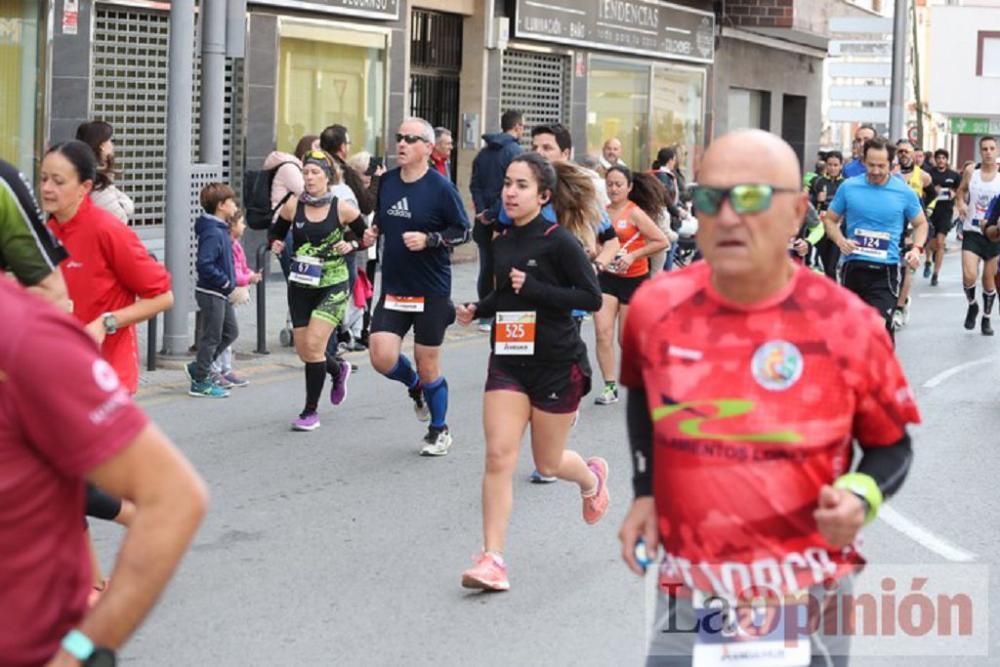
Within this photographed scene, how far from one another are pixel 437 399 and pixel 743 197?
6.77 m

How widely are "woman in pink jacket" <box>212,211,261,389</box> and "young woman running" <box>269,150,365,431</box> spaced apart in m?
1.58

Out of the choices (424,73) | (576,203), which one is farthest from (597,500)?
(424,73)

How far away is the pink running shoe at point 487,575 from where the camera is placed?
7246 mm

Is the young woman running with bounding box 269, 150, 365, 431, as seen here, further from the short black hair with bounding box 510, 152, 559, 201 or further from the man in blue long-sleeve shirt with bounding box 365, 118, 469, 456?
the short black hair with bounding box 510, 152, 559, 201

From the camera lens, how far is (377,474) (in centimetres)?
991

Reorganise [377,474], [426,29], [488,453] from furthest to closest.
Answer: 1. [426,29]
2. [377,474]
3. [488,453]

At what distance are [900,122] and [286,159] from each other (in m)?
20.8

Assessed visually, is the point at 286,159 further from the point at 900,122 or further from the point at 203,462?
the point at 900,122

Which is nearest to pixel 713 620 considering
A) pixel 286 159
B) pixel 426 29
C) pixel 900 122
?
pixel 286 159

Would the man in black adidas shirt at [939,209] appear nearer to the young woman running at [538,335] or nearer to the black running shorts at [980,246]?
the black running shorts at [980,246]

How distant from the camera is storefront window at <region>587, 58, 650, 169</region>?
29.4m

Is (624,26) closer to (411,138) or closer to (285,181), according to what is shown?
(285,181)

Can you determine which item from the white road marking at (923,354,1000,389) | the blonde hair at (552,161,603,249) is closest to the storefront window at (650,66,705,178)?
the white road marking at (923,354,1000,389)

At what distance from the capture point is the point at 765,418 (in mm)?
3752
